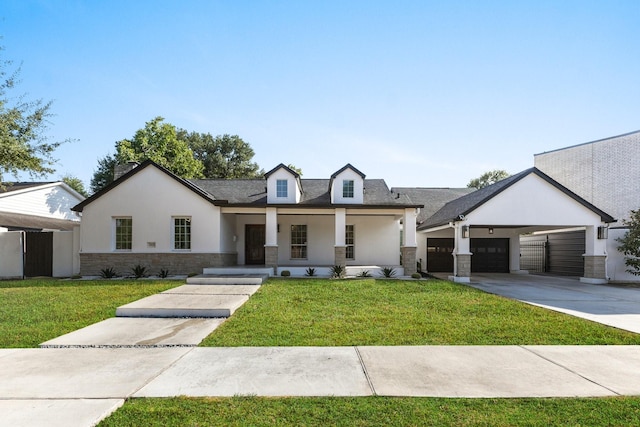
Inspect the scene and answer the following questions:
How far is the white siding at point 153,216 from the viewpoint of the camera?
645 inches

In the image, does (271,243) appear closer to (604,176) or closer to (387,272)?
(387,272)

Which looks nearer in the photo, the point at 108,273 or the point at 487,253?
the point at 108,273

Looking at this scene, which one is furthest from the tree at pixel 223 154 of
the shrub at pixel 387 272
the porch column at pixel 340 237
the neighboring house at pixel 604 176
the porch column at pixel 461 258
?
the porch column at pixel 461 258

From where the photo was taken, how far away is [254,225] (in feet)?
63.5

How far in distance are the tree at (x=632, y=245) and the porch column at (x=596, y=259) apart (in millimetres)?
734

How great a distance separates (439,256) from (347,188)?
7514 millimetres

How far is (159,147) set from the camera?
32.3 m

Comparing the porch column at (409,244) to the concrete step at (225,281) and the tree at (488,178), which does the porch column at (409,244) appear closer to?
the concrete step at (225,281)

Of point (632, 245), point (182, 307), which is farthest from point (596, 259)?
point (182, 307)

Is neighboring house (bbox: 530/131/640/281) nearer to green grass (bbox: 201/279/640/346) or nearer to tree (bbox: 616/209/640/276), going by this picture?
tree (bbox: 616/209/640/276)

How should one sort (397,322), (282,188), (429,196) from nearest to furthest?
(397,322) → (282,188) → (429,196)

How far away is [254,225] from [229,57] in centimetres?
945

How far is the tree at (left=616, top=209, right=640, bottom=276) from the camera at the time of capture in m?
15.7

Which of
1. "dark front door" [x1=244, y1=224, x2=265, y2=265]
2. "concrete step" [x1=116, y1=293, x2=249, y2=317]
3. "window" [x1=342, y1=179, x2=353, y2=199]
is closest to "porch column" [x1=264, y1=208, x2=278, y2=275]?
Answer: "dark front door" [x1=244, y1=224, x2=265, y2=265]
